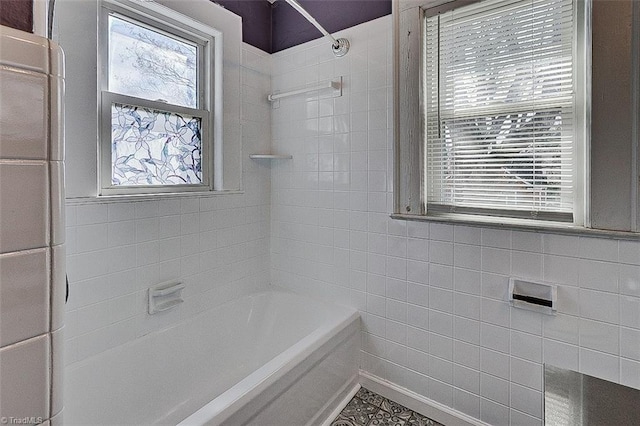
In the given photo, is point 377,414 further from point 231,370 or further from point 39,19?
point 39,19

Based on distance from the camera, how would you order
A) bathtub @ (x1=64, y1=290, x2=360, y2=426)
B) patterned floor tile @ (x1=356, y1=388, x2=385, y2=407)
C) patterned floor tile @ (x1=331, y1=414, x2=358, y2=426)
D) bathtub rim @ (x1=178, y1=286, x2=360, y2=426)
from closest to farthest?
bathtub rim @ (x1=178, y1=286, x2=360, y2=426) < bathtub @ (x1=64, y1=290, x2=360, y2=426) < patterned floor tile @ (x1=331, y1=414, x2=358, y2=426) < patterned floor tile @ (x1=356, y1=388, x2=385, y2=407)

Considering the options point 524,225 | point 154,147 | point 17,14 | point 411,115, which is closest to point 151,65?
point 154,147

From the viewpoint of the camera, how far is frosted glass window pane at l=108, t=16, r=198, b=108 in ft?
5.51

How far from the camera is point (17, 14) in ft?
1.56

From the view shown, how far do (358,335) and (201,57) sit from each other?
195cm

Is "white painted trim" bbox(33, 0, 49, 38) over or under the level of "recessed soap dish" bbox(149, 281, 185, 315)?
over

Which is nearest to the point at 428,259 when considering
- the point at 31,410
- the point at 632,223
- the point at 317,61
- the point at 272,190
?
the point at 632,223

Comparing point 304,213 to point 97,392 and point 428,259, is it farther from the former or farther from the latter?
point 97,392

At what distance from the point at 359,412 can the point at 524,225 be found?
1.28 m

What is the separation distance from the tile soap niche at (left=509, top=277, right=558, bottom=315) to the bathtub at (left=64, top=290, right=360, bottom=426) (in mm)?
862

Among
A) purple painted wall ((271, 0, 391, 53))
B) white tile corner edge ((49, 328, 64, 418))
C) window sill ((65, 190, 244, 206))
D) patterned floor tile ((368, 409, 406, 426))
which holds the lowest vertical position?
patterned floor tile ((368, 409, 406, 426))

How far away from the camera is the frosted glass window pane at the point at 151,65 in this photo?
168 cm

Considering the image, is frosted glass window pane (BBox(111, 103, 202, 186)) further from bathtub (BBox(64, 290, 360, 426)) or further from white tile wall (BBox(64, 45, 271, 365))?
bathtub (BBox(64, 290, 360, 426))

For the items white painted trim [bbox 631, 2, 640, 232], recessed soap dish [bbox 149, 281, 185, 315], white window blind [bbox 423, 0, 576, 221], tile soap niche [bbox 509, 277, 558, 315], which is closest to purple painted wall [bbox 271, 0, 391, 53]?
white window blind [bbox 423, 0, 576, 221]
